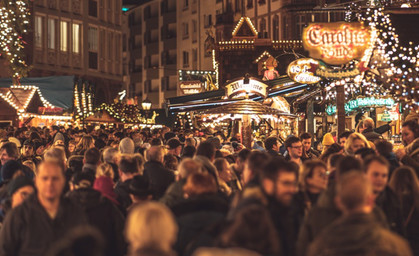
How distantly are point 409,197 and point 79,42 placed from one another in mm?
49302

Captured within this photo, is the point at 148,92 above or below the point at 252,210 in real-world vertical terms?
above

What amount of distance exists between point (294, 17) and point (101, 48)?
12.7m

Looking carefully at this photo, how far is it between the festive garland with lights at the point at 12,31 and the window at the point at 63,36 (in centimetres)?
1819

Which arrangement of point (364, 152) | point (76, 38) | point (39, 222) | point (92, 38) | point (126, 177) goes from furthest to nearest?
point (92, 38), point (76, 38), point (364, 152), point (126, 177), point (39, 222)

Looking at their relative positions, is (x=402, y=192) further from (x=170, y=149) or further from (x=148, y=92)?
(x=148, y=92)

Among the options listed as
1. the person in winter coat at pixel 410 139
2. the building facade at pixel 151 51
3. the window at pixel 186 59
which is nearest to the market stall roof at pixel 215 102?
the person in winter coat at pixel 410 139

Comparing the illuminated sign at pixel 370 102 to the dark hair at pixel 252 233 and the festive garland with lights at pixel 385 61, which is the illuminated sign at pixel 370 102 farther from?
the dark hair at pixel 252 233

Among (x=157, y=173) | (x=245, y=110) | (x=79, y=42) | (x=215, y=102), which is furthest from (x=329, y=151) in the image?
(x=79, y=42)

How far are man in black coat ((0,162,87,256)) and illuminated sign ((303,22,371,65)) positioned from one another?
8.51 m

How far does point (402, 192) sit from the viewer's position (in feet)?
31.2

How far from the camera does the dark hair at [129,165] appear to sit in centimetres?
1088

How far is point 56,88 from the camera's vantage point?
35.3 metres

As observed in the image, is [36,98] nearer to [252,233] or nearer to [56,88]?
[56,88]

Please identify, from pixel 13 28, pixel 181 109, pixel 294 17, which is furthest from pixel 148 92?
pixel 181 109
